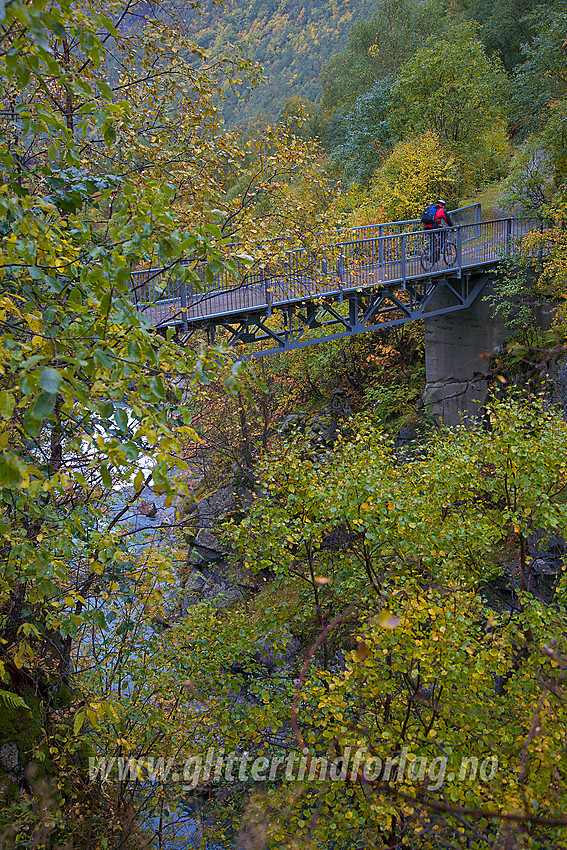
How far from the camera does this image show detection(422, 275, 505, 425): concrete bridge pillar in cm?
1728

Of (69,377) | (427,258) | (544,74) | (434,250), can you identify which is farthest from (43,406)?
(544,74)

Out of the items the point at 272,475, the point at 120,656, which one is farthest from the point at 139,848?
the point at 272,475

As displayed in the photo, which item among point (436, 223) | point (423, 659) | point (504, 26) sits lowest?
point (423, 659)

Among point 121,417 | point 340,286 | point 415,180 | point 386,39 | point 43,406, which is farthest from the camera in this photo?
point 386,39

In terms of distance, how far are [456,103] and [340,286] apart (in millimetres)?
17727

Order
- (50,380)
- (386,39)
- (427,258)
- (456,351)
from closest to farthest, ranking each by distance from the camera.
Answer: (50,380) → (427,258) → (456,351) → (386,39)

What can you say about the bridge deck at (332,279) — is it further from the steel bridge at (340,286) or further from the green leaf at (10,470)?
the green leaf at (10,470)

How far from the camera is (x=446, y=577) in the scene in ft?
20.6

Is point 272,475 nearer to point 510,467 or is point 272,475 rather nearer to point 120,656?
point 120,656

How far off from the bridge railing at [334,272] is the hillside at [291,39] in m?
59.4

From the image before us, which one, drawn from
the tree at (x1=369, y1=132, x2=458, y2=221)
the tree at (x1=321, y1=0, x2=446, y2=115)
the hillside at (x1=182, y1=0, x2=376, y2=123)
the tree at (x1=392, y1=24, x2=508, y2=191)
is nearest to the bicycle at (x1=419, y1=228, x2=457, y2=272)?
the tree at (x1=369, y1=132, x2=458, y2=221)

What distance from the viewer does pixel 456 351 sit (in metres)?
18.0

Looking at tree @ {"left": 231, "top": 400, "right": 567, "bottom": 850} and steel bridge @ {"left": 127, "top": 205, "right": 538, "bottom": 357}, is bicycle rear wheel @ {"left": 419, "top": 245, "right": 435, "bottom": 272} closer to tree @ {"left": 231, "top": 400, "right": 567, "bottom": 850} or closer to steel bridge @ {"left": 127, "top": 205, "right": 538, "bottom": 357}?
steel bridge @ {"left": 127, "top": 205, "right": 538, "bottom": 357}

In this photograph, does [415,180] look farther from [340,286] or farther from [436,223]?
[340,286]
